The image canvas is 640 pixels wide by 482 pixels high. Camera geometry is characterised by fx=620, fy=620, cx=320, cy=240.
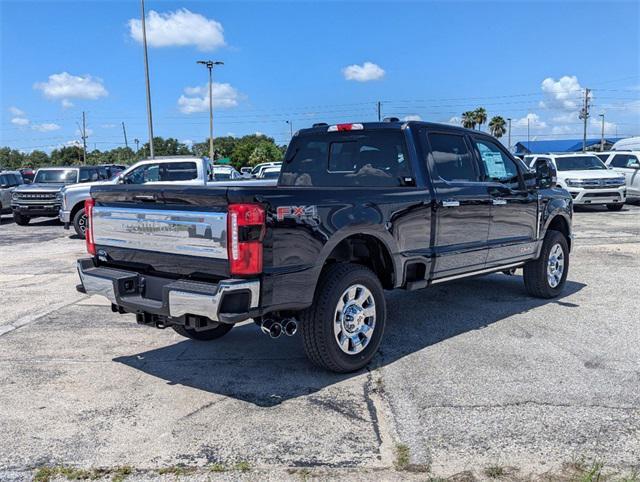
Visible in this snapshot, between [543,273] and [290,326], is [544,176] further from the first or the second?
[290,326]

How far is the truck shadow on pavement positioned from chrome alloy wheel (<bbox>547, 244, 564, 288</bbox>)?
0.80 feet

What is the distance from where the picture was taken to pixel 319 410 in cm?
417

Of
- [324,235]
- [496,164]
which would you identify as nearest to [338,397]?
[324,235]

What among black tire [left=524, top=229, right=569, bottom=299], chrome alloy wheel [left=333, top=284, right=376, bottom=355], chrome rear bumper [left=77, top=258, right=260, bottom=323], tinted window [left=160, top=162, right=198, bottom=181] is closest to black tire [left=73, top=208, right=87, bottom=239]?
tinted window [left=160, top=162, right=198, bottom=181]

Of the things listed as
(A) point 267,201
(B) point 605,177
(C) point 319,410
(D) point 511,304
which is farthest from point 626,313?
(B) point 605,177

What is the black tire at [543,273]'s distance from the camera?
7.22m

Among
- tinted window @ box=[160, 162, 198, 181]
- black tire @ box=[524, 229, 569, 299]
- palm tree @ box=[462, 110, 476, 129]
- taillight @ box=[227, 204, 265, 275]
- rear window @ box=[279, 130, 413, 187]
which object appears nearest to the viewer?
taillight @ box=[227, 204, 265, 275]

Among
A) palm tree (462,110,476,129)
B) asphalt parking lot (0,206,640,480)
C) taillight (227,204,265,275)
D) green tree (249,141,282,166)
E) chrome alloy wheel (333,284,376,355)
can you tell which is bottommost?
asphalt parking lot (0,206,640,480)

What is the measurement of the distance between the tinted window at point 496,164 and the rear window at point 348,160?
1.21m

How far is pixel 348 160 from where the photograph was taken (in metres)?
5.91

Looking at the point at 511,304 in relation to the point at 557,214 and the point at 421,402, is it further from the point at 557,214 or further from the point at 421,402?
the point at 421,402

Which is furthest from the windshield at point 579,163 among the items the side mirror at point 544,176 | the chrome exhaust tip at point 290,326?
the chrome exhaust tip at point 290,326

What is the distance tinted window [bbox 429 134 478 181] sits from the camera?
5738mm

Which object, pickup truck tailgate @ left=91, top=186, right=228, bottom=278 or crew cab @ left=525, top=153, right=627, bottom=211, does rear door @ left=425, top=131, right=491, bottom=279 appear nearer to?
pickup truck tailgate @ left=91, top=186, right=228, bottom=278
